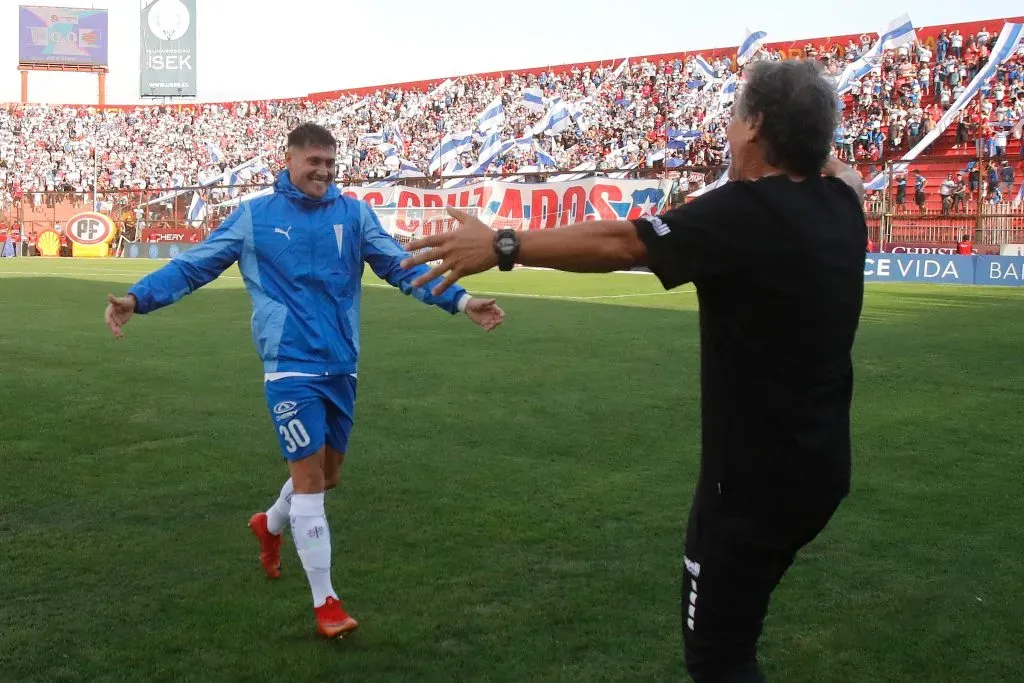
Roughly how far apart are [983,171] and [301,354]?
28248 millimetres

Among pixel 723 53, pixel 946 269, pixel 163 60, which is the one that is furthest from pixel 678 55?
pixel 163 60

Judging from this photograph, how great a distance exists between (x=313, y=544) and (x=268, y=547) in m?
0.73

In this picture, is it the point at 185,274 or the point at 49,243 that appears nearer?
the point at 185,274

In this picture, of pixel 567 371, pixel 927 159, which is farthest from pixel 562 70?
pixel 567 371

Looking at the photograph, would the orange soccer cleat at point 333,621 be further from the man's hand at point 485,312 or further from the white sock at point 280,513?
the man's hand at point 485,312

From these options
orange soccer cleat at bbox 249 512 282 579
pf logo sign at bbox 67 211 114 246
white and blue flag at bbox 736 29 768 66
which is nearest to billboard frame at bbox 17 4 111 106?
pf logo sign at bbox 67 211 114 246

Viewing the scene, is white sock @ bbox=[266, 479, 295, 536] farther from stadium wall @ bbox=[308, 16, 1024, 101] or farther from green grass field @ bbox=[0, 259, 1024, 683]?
stadium wall @ bbox=[308, 16, 1024, 101]

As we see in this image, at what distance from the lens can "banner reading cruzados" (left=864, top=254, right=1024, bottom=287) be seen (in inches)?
968

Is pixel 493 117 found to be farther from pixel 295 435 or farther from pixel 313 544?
pixel 313 544

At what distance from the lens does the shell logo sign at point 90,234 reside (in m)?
43.0

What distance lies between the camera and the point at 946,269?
2550 centimetres

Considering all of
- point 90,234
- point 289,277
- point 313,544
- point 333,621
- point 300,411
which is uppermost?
point 90,234

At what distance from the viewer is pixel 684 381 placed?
1061 cm

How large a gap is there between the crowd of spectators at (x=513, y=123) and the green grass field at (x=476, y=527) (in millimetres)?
13456
